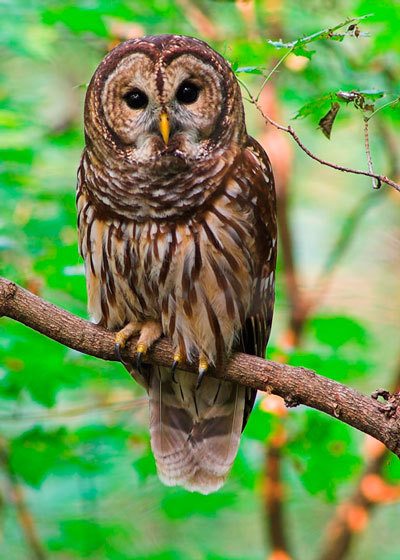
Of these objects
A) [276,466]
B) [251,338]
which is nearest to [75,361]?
[251,338]

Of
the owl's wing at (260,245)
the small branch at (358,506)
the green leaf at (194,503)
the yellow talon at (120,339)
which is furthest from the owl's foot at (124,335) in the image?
the small branch at (358,506)

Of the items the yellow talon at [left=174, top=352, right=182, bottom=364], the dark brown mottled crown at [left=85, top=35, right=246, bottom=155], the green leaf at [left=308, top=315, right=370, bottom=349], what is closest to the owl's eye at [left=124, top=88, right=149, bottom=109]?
the dark brown mottled crown at [left=85, top=35, right=246, bottom=155]

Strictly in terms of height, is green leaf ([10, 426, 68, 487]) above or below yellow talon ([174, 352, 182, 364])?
below

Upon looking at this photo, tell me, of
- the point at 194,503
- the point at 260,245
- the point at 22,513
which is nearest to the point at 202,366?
the point at 260,245

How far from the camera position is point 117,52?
3.59 metres

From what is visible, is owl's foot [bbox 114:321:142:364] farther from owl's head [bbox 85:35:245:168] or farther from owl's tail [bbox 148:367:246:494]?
owl's head [bbox 85:35:245:168]

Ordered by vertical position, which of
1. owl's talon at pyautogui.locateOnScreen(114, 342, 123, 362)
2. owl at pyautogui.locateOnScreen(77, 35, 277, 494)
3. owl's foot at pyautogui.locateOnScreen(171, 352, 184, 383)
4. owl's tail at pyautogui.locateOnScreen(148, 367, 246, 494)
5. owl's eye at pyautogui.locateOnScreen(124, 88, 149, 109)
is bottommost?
owl's tail at pyautogui.locateOnScreen(148, 367, 246, 494)

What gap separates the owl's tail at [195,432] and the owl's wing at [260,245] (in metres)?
0.34

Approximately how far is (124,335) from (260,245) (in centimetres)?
64

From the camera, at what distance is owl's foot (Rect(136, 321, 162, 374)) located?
145 inches

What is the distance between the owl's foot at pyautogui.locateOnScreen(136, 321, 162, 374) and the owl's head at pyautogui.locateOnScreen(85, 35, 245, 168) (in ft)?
2.10

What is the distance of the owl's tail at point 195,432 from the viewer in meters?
4.24

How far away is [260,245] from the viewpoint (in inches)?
150

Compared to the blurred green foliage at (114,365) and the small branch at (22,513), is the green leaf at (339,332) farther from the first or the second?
Result: the small branch at (22,513)
